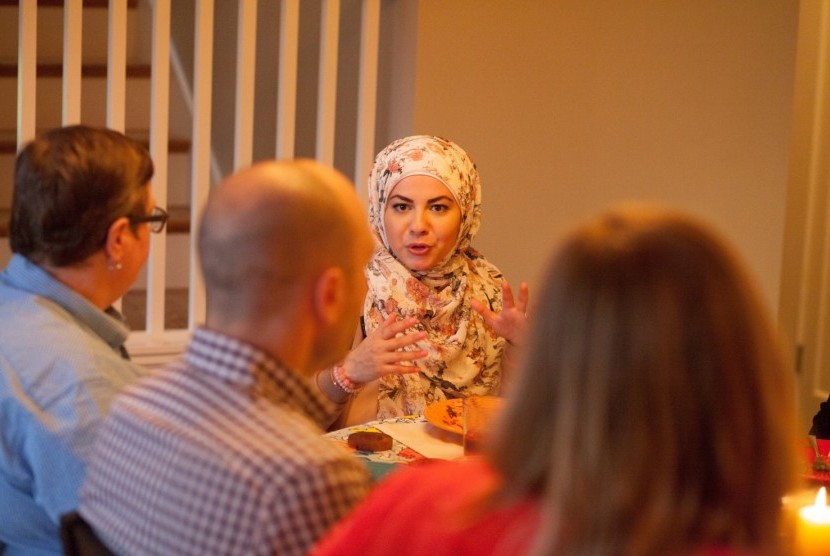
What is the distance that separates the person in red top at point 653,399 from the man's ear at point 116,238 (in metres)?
0.97

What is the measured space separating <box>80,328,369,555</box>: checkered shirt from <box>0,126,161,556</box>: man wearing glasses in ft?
0.78

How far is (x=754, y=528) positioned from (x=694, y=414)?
112 mm

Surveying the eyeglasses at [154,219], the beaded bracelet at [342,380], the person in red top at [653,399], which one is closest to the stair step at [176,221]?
the beaded bracelet at [342,380]

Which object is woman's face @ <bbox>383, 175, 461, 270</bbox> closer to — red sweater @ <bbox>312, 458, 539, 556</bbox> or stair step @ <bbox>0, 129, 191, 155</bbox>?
red sweater @ <bbox>312, 458, 539, 556</bbox>

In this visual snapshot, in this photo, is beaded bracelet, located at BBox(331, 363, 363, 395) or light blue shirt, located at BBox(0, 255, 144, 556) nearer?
light blue shirt, located at BBox(0, 255, 144, 556)

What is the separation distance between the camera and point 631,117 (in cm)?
409

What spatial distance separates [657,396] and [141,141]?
3.82m

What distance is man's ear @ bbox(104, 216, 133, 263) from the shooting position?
172 centimetres

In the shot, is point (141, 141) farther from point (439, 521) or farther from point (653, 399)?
point (653, 399)

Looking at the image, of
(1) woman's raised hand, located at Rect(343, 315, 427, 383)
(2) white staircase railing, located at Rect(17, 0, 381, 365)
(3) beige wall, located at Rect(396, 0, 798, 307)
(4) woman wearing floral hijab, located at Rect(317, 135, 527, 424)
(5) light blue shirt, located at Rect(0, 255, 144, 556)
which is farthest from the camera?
(3) beige wall, located at Rect(396, 0, 798, 307)

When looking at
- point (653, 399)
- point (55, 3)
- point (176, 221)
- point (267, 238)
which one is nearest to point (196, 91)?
point (176, 221)

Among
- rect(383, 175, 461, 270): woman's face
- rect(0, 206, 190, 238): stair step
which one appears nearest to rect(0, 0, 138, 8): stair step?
rect(0, 206, 190, 238): stair step

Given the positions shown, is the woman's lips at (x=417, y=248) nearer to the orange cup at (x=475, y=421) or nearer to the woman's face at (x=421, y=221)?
the woman's face at (x=421, y=221)

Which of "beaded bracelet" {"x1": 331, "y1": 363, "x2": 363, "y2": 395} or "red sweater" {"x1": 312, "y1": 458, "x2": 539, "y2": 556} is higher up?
"red sweater" {"x1": 312, "y1": 458, "x2": 539, "y2": 556}
